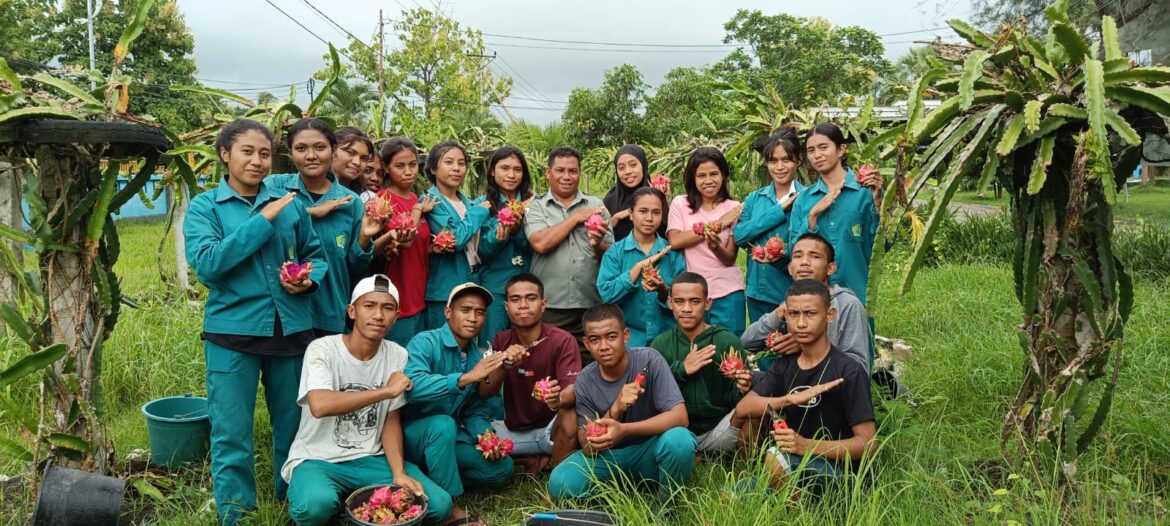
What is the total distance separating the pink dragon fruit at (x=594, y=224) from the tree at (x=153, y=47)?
22.0 m

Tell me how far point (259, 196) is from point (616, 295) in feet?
6.68

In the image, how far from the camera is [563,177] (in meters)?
4.98

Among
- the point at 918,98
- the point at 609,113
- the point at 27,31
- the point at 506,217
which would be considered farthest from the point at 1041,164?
the point at 27,31

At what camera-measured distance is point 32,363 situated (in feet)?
10.9

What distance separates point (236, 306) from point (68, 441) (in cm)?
91

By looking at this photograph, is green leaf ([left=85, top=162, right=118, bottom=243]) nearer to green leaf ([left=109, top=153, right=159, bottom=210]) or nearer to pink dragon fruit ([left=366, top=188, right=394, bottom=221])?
green leaf ([left=109, top=153, right=159, bottom=210])

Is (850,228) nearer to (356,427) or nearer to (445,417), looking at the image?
(445,417)

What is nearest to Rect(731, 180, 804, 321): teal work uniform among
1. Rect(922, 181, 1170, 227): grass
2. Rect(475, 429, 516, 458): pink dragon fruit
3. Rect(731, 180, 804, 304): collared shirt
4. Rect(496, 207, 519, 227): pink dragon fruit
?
Rect(731, 180, 804, 304): collared shirt

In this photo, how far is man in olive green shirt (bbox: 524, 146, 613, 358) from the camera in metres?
4.91

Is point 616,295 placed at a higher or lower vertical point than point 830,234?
lower

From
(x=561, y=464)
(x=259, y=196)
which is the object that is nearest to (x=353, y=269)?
(x=259, y=196)

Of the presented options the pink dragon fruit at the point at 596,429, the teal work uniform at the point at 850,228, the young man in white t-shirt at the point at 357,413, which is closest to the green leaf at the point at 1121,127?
the teal work uniform at the point at 850,228

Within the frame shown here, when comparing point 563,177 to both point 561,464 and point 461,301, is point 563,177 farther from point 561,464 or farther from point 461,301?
point 561,464

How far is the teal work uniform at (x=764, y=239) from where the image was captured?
482 cm
